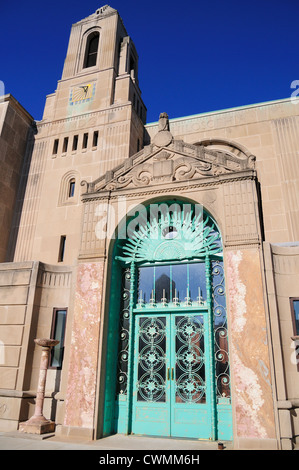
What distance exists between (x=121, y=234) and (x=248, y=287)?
159 inches

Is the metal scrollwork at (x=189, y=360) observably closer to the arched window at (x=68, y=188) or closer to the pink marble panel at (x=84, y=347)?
the pink marble panel at (x=84, y=347)

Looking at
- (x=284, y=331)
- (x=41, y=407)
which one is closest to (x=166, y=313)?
(x=284, y=331)

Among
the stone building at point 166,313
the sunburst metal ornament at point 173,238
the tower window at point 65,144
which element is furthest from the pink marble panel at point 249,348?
the tower window at point 65,144

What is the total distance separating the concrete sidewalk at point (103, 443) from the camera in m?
7.34

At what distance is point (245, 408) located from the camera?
24.9 ft

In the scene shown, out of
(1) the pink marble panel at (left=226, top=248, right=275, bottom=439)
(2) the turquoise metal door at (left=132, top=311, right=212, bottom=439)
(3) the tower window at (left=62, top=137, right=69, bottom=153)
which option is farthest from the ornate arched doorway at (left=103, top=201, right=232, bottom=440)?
(3) the tower window at (left=62, top=137, right=69, bottom=153)

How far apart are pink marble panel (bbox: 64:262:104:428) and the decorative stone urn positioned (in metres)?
0.50

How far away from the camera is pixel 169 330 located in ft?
31.3

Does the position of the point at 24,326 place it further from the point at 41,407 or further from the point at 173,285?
the point at 173,285

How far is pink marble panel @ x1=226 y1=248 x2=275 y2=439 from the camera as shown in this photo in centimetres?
746

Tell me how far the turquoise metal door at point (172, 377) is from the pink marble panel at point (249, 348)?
1089 millimetres

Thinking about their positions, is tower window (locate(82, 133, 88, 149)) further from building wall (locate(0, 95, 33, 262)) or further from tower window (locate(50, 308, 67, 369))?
tower window (locate(50, 308, 67, 369))

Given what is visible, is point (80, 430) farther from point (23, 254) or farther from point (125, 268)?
point (23, 254)
